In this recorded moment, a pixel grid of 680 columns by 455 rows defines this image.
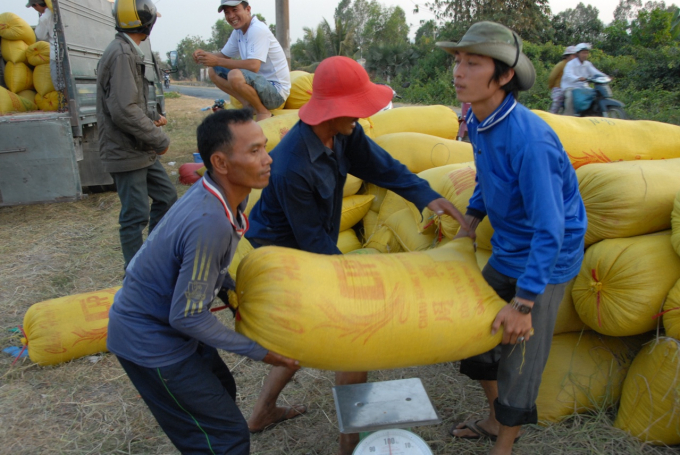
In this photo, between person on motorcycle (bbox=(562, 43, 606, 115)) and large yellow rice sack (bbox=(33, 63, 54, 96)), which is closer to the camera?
large yellow rice sack (bbox=(33, 63, 54, 96))

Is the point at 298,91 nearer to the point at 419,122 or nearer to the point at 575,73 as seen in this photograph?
the point at 419,122

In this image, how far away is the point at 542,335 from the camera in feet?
5.84

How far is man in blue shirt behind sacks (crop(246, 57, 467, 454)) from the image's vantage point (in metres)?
1.82

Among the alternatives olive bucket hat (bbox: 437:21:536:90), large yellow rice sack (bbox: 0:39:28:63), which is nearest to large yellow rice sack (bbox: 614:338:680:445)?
olive bucket hat (bbox: 437:21:536:90)

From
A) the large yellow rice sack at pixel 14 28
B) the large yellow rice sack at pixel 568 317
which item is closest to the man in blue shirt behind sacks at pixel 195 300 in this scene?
the large yellow rice sack at pixel 568 317

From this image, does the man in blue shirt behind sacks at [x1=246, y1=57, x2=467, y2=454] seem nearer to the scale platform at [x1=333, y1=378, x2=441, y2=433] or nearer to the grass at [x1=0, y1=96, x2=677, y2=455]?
the scale platform at [x1=333, y1=378, x2=441, y2=433]

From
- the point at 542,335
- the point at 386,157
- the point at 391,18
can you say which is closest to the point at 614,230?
the point at 542,335

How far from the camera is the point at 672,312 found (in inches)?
76.5

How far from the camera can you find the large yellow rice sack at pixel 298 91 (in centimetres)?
506

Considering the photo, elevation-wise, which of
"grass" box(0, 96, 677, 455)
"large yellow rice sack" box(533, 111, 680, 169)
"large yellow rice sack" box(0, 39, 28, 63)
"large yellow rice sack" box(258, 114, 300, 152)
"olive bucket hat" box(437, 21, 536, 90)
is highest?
"large yellow rice sack" box(0, 39, 28, 63)

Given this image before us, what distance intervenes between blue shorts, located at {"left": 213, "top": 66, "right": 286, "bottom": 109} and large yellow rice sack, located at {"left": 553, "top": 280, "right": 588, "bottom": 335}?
10.5ft

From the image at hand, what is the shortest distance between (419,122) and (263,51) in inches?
63.0

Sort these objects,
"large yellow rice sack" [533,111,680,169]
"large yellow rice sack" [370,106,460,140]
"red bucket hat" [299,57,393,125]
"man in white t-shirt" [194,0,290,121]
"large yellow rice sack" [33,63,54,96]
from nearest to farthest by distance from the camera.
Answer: "red bucket hat" [299,57,393,125]
"large yellow rice sack" [533,111,680,169]
"large yellow rice sack" [370,106,460,140]
"man in white t-shirt" [194,0,290,121]
"large yellow rice sack" [33,63,54,96]

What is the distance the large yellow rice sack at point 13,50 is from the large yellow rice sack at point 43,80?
200 mm
